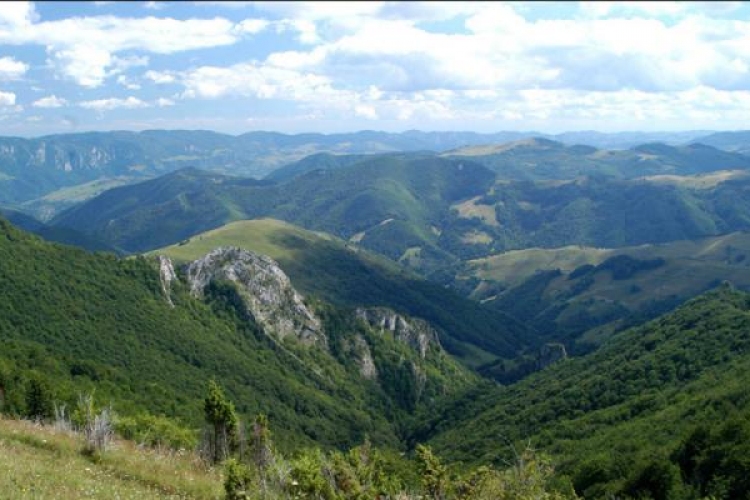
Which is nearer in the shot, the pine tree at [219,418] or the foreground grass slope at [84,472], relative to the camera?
the foreground grass slope at [84,472]

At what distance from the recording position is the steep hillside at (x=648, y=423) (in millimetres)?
68312

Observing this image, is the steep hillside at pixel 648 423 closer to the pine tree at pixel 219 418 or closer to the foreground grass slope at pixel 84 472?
the pine tree at pixel 219 418

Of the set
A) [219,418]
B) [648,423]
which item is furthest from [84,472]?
[648,423]

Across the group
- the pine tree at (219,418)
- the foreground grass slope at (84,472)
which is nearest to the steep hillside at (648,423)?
the pine tree at (219,418)

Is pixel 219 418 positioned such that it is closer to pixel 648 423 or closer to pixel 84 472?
pixel 84 472

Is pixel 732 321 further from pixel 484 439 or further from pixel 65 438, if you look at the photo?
pixel 65 438

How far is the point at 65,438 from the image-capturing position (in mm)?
35312

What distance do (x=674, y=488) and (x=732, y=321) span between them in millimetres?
151470

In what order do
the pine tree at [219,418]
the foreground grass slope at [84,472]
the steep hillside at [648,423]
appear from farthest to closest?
the steep hillside at [648,423]
the pine tree at [219,418]
the foreground grass slope at [84,472]

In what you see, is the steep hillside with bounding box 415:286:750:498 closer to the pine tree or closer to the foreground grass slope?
the pine tree

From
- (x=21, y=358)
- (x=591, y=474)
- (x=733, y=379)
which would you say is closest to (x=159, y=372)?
(x=21, y=358)

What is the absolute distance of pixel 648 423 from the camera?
116 meters

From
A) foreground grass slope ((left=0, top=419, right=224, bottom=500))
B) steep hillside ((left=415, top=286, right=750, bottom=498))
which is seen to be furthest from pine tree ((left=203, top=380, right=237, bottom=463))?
steep hillside ((left=415, top=286, right=750, bottom=498))

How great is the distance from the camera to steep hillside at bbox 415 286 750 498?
68.3 meters
